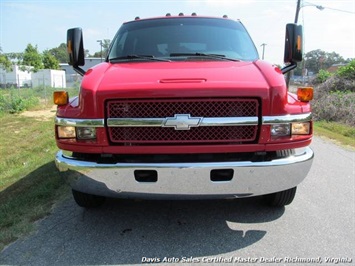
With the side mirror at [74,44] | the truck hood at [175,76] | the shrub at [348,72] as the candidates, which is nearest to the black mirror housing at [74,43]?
the side mirror at [74,44]

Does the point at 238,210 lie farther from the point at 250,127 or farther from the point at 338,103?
the point at 338,103

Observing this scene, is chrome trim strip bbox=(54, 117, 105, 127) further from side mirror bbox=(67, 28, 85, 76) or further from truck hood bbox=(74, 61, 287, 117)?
side mirror bbox=(67, 28, 85, 76)

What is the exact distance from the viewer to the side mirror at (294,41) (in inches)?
149

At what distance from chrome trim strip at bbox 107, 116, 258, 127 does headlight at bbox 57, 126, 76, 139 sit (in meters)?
0.37

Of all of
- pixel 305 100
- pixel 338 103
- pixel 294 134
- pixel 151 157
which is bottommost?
pixel 338 103

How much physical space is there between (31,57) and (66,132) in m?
62.4

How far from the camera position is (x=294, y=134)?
3074 mm

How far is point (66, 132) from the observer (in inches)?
122

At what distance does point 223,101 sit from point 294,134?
70 centimetres

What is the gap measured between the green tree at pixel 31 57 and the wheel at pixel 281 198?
60547 mm

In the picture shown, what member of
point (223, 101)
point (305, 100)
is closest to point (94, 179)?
point (223, 101)

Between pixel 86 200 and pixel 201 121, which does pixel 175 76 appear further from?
pixel 86 200

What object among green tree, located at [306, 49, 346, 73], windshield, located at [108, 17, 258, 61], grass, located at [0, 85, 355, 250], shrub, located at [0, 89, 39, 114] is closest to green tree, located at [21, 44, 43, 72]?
shrub, located at [0, 89, 39, 114]

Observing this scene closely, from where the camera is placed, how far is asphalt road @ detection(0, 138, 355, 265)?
295 cm
